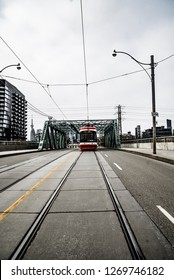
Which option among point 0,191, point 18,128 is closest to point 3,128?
point 18,128

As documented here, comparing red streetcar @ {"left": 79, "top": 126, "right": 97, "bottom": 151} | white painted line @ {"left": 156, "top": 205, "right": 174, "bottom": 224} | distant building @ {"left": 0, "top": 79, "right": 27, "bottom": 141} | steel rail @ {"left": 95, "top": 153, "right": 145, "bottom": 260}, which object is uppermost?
distant building @ {"left": 0, "top": 79, "right": 27, "bottom": 141}

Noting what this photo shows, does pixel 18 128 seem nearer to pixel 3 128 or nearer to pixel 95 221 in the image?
pixel 3 128

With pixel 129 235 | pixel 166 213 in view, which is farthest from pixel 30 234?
pixel 166 213

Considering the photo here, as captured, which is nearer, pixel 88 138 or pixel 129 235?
pixel 129 235

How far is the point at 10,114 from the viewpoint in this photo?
120750mm

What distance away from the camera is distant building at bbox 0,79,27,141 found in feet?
367

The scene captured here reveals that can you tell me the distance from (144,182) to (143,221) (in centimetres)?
328

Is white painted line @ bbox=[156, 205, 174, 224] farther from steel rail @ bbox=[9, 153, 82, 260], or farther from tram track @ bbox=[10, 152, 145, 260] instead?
steel rail @ bbox=[9, 153, 82, 260]

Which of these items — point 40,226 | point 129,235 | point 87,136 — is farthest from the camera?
point 87,136

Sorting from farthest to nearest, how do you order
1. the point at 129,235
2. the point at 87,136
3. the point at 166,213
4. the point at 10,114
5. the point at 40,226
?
the point at 10,114, the point at 87,136, the point at 166,213, the point at 40,226, the point at 129,235

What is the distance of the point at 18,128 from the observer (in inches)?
5177

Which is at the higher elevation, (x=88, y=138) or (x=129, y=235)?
(x=88, y=138)

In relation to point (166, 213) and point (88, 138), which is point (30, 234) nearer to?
point (166, 213)

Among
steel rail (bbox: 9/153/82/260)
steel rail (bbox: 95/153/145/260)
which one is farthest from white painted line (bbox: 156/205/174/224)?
steel rail (bbox: 9/153/82/260)
